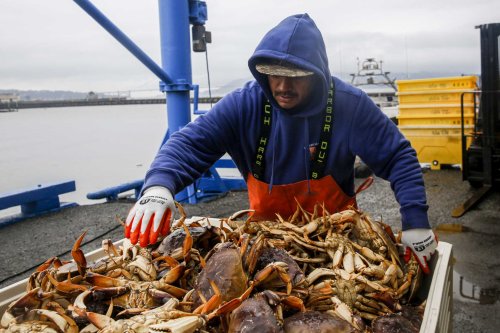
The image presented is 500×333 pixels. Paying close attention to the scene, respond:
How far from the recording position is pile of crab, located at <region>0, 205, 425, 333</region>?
1524 mm

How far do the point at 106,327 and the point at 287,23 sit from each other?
177 cm

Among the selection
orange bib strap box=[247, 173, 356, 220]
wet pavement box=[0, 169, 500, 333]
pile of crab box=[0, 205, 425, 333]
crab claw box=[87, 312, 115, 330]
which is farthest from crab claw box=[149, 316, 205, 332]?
wet pavement box=[0, 169, 500, 333]

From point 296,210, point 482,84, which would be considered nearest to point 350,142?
point 296,210

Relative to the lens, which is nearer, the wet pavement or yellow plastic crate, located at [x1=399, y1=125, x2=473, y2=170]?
the wet pavement

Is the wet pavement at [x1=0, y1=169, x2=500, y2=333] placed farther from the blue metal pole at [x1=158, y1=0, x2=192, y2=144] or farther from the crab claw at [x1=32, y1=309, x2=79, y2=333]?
the crab claw at [x1=32, y1=309, x2=79, y2=333]

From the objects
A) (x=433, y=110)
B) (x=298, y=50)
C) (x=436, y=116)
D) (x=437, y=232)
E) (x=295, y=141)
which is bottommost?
(x=437, y=232)

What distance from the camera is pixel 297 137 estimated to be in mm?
2785

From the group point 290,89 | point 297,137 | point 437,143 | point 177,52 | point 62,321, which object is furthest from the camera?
point 437,143

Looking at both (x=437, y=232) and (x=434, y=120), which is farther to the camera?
(x=434, y=120)

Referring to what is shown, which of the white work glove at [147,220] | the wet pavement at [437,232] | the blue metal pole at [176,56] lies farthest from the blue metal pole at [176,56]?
the white work glove at [147,220]

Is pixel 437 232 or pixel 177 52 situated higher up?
pixel 177 52

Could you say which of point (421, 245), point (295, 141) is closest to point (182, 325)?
point (421, 245)

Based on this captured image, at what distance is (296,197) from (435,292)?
1227mm

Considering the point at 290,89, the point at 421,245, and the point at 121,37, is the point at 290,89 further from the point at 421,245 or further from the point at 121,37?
the point at 121,37
